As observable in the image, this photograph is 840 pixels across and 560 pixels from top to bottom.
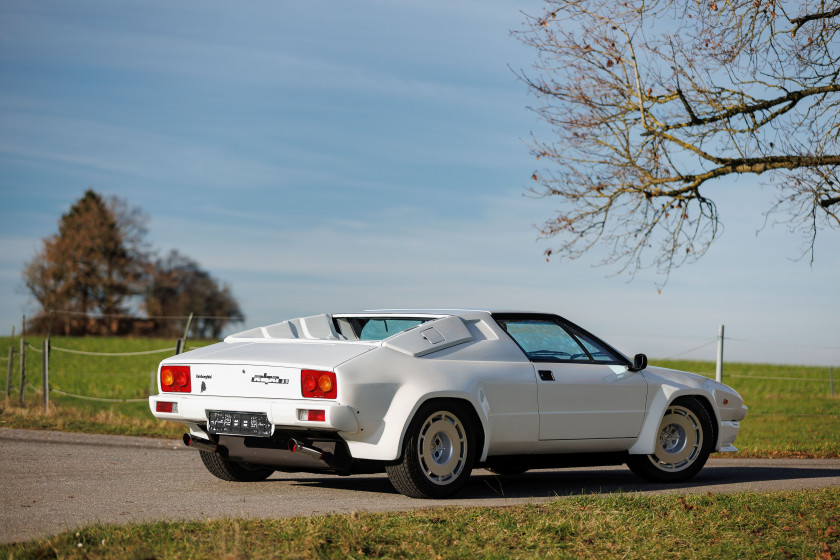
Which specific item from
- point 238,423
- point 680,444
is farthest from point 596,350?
point 238,423

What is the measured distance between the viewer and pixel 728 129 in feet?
51.1

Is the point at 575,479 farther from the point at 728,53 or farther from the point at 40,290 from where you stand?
the point at 40,290

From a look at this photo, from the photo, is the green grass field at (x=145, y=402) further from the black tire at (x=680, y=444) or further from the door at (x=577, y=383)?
the door at (x=577, y=383)

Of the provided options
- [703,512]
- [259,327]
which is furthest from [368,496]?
[703,512]

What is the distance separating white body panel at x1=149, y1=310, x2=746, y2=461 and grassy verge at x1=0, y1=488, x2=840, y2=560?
90 centimetres

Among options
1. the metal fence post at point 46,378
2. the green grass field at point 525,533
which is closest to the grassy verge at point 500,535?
the green grass field at point 525,533

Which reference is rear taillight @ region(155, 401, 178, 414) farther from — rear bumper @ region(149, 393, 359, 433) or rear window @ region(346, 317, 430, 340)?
rear window @ region(346, 317, 430, 340)

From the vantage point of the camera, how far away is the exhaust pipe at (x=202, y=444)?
7.88 meters

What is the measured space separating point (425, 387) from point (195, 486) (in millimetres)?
2346

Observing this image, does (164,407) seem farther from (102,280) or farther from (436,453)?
(102,280)

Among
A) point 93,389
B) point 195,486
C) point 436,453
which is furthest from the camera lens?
point 93,389

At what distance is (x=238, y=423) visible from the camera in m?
7.61

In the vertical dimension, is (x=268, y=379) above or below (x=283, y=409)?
above

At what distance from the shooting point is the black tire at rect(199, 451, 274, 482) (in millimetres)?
8602
